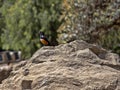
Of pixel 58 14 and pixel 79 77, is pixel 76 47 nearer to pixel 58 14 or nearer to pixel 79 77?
pixel 79 77

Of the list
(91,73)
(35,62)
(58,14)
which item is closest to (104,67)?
(91,73)

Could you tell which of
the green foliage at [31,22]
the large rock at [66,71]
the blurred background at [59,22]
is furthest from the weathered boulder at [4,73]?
the green foliage at [31,22]

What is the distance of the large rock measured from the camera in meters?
4.61

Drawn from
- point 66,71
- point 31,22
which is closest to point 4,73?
point 66,71

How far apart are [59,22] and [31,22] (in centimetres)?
124

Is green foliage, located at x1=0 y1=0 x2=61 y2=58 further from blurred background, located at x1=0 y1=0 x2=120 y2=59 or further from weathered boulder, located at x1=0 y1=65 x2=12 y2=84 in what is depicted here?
weathered boulder, located at x1=0 y1=65 x2=12 y2=84

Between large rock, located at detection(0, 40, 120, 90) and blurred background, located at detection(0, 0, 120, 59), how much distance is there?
732cm

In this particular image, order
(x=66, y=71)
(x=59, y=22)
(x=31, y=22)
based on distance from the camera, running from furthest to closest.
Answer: (x=31, y=22) < (x=59, y=22) < (x=66, y=71)

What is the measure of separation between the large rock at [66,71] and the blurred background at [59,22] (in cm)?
732

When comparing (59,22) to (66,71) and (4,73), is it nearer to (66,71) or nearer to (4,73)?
(4,73)

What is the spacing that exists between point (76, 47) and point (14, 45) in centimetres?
1208

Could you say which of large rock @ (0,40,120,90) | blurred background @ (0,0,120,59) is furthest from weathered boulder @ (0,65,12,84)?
blurred background @ (0,0,120,59)

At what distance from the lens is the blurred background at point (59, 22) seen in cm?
1295

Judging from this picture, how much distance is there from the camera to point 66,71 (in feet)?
15.7
